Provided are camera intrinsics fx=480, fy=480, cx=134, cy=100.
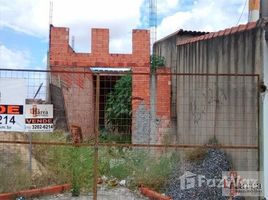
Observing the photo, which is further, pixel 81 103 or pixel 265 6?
pixel 81 103

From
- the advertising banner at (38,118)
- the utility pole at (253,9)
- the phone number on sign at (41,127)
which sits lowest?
the phone number on sign at (41,127)

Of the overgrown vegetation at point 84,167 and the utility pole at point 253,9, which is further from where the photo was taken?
the utility pole at point 253,9

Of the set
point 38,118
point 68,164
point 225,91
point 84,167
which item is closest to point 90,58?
point 68,164

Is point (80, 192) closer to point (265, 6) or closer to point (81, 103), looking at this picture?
point (265, 6)

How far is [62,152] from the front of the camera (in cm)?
1112

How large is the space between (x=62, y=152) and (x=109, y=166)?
1.18 metres

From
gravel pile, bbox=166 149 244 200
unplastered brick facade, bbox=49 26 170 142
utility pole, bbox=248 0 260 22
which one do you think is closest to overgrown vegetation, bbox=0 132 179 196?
gravel pile, bbox=166 149 244 200

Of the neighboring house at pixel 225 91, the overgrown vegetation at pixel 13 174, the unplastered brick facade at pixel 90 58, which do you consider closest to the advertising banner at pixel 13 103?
the overgrown vegetation at pixel 13 174

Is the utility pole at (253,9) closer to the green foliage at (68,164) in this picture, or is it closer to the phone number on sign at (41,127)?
the green foliage at (68,164)

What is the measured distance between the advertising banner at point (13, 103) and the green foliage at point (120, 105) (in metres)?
5.70

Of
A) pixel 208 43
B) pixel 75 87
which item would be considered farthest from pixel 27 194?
pixel 75 87

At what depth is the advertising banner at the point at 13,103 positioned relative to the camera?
8.41 metres

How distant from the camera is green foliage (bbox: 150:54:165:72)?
1541 centimetres

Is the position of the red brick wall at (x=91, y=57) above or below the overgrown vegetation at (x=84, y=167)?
above
